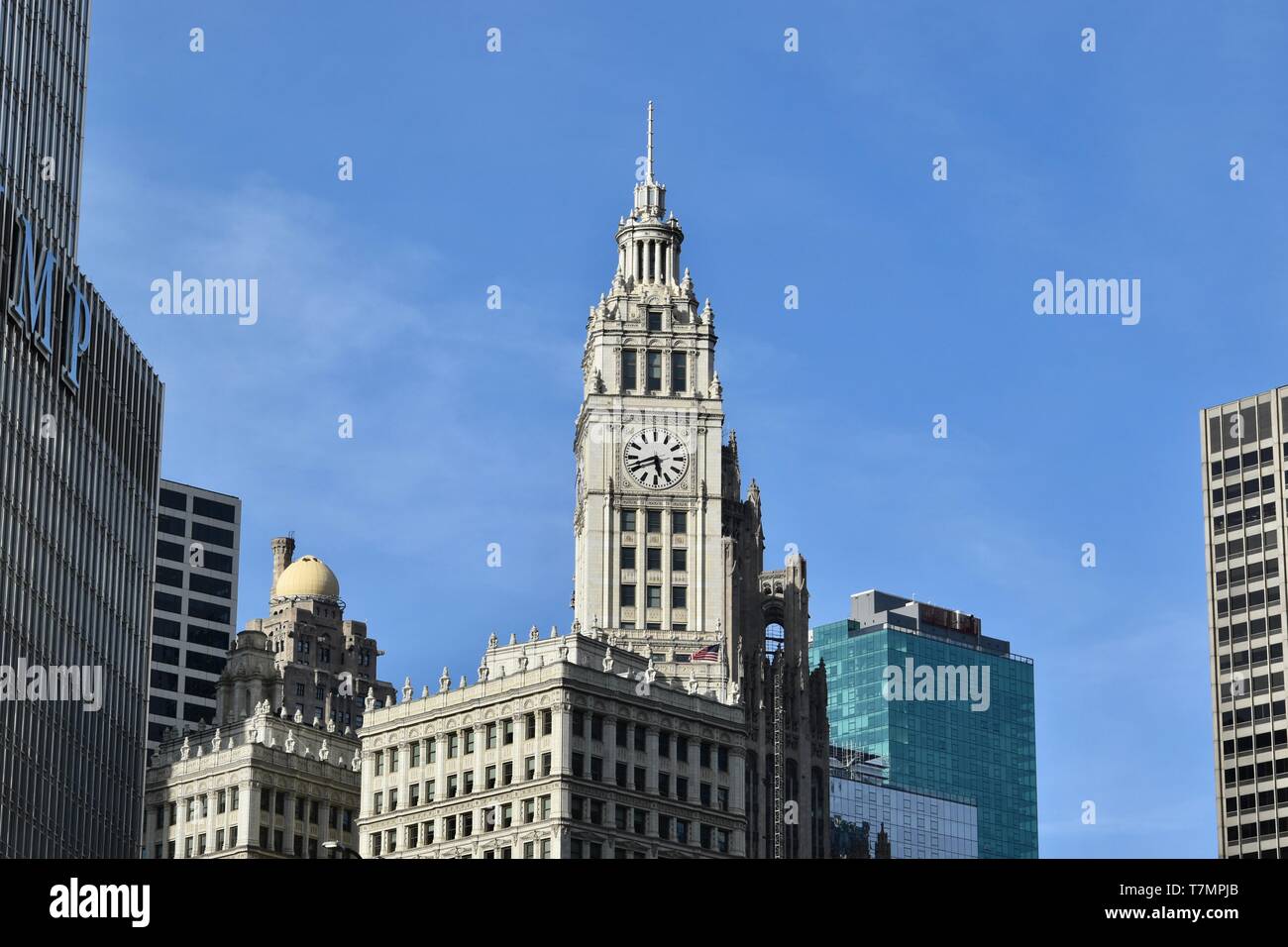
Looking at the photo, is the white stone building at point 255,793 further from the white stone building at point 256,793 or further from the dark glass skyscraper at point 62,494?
the dark glass skyscraper at point 62,494

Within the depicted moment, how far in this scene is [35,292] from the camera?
125438 millimetres

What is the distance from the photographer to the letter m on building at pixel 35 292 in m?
124

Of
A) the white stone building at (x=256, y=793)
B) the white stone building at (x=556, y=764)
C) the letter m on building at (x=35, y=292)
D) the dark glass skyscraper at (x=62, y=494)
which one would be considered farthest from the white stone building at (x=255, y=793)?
the letter m on building at (x=35, y=292)

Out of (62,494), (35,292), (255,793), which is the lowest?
(255,793)

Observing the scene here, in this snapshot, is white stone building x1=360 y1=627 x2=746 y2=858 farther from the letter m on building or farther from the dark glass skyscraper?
the letter m on building

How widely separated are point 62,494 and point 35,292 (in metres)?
10.9

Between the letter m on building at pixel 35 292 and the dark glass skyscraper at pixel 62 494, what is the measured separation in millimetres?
126

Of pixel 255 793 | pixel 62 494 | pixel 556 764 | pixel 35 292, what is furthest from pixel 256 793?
pixel 35 292

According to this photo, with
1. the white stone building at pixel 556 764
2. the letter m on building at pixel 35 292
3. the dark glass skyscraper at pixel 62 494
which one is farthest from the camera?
the white stone building at pixel 556 764

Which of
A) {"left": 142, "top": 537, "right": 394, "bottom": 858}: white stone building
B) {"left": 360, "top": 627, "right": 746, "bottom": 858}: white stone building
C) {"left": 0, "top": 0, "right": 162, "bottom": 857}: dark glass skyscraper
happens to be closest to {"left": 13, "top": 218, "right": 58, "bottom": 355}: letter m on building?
{"left": 0, "top": 0, "right": 162, "bottom": 857}: dark glass skyscraper

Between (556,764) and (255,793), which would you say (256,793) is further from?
(556,764)
